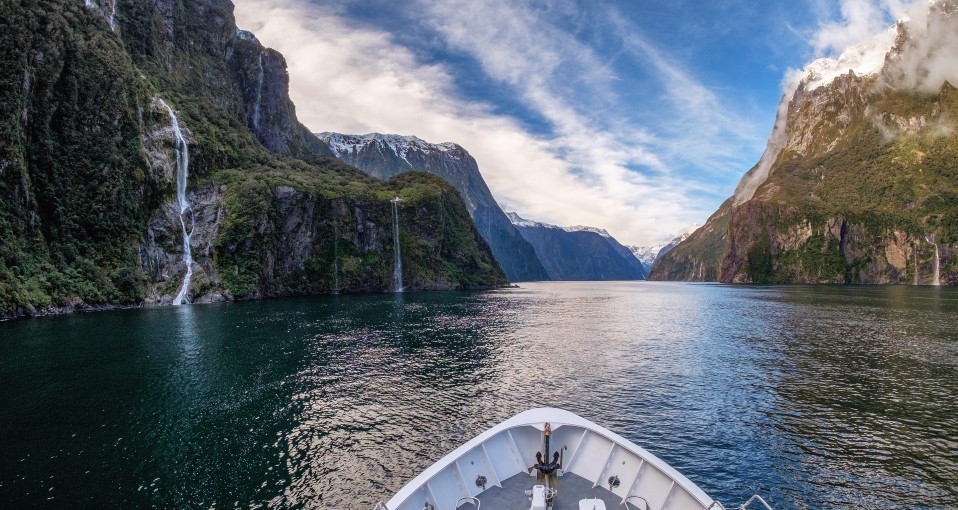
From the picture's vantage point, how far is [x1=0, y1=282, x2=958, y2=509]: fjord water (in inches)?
738

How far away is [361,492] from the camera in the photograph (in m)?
18.1

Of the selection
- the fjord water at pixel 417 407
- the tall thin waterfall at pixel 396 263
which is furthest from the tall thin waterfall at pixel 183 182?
the tall thin waterfall at pixel 396 263

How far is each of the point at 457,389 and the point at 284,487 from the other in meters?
15.9

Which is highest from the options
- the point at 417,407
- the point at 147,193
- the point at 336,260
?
the point at 147,193

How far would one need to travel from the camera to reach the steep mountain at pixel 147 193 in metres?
82.7

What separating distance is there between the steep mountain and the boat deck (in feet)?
279

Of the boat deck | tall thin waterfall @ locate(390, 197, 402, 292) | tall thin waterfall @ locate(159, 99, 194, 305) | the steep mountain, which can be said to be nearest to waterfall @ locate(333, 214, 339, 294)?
the steep mountain

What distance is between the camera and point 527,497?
1344 centimetres

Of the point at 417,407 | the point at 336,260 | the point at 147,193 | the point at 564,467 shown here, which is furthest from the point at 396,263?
the point at 564,467

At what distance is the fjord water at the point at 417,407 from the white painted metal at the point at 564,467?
41.7 inches

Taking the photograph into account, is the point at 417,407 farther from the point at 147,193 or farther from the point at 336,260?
the point at 336,260

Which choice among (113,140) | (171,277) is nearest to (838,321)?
(171,277)

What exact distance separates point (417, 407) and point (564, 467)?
15.6 meters

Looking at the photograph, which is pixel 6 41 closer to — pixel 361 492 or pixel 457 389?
pixel 457 389
